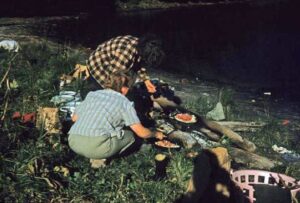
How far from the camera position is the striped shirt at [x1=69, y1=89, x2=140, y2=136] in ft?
19.7

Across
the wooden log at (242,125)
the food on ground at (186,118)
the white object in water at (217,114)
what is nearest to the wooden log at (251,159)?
the food on ground at (186,118)

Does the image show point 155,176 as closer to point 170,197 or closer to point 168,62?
point 170,197

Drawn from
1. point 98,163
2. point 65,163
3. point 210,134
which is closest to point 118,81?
point 98,163

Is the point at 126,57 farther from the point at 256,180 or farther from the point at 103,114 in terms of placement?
the point at 256,180

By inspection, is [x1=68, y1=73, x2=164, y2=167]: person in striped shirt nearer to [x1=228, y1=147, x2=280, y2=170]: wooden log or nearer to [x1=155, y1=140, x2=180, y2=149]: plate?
[x1=155, y1=140, x2=180, y2=149]: plate

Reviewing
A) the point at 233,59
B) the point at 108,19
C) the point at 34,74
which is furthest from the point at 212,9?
the point at 34,74

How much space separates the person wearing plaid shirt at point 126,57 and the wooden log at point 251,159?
190cm

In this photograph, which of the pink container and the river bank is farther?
the pink container

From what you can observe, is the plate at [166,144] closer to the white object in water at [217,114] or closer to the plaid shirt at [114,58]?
the plaid shirt at [114,58]

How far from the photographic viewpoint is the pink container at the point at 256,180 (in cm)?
580

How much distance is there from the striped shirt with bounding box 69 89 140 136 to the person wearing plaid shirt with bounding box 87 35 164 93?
1.28 m

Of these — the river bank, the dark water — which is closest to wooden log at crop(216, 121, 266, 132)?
the river bank

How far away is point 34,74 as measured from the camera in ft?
31.3

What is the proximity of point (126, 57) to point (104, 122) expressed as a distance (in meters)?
1.98
